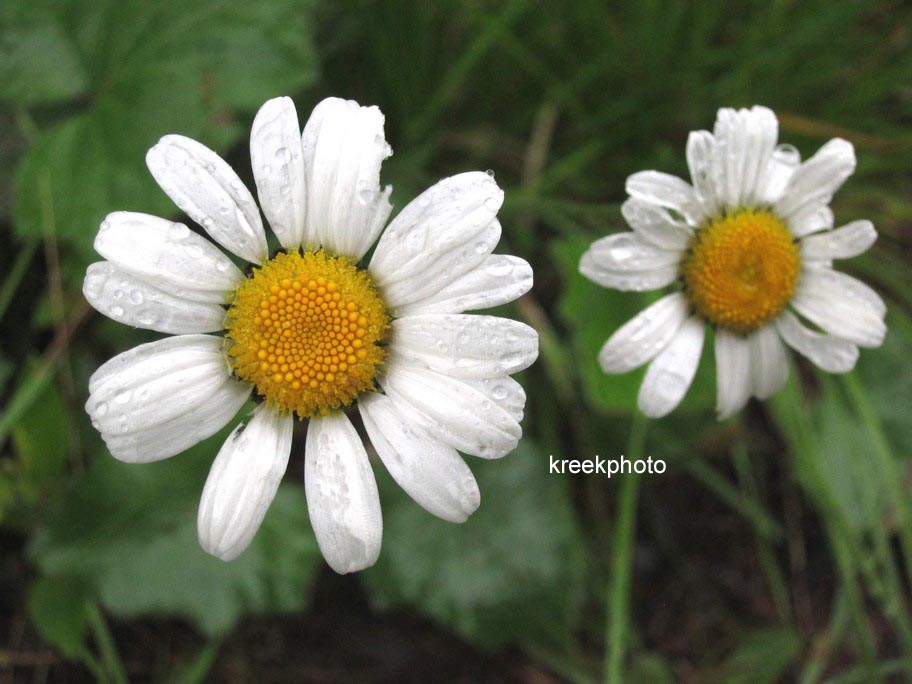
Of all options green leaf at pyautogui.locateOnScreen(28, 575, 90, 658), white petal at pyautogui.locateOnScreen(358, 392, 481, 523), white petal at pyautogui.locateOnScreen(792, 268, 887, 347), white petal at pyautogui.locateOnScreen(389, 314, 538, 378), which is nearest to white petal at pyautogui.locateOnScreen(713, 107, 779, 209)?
white petal at pyautogui.locateOnScreen(792, 268, 887, 347)

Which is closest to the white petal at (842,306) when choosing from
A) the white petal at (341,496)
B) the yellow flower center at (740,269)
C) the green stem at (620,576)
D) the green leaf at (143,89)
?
the yellow flower center at (740,269)

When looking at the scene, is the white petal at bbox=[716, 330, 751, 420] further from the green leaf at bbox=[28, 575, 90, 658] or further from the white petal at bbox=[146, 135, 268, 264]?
the green leaf at bbox=[28, 575, 90, 658]

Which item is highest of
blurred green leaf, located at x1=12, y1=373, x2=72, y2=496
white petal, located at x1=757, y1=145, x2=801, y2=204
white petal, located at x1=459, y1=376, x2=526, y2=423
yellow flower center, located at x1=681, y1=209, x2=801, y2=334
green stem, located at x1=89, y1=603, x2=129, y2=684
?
white petal, located at x1=757, y1=145, x2=801, y2=204

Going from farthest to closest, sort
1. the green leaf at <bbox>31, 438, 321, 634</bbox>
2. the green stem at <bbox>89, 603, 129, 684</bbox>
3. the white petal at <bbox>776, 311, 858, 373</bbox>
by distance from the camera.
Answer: the green leaf at <bbox>31, 438, 321, 634</bbox> < the green stem at <bbox>89, 603, 129, 684</bbox> < the white petal at <bbox>776, 311, 858, 373</bbox>

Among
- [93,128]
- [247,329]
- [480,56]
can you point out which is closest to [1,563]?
[93,128]

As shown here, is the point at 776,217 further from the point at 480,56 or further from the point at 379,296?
the point at 480,56

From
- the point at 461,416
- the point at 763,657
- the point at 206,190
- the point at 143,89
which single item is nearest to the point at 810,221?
the point at 461,416

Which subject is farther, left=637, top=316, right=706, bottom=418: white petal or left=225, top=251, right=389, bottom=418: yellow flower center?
left=637, top=316, right=706, bottom=418: white petal

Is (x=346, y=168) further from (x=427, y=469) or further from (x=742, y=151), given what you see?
(x=742, y=151)
